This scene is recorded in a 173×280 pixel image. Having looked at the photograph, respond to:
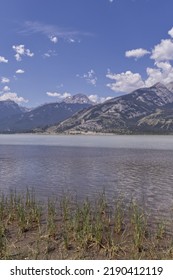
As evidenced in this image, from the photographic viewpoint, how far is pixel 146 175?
6300 cm

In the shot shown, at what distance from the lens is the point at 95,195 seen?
41.1 meters

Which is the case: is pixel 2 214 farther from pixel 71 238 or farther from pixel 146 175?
pixel 146 175

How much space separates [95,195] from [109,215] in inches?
425

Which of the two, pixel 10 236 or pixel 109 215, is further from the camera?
pixel 109 215

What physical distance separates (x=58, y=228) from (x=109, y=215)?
259 inches

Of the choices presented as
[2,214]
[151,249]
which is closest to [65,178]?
[2,214]

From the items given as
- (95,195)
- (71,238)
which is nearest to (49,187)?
(95,195)

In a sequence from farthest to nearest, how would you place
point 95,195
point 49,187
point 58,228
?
1. point 49,187
2. point 95,195
3. point 58,228

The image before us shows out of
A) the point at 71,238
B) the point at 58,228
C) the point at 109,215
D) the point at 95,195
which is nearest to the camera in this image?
the point at 71,238

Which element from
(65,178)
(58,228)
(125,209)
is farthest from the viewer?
(65,178)
